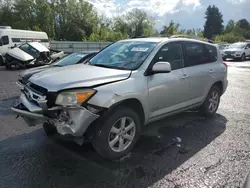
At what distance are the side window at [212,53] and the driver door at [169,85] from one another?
3.60 feet

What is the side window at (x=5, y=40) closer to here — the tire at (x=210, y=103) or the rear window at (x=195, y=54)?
the rear window at (x=195, y=54)

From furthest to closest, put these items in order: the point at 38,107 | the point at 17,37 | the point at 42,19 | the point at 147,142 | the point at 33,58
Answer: the point at 42,19
the point at 17,37
the point at 33,58
the point at 147,142
the point at 38,107

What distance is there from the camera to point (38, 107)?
3.26 meters

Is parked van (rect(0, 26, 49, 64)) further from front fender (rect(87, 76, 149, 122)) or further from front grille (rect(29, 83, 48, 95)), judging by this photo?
front fender (rect(87, 76, 149, 122))

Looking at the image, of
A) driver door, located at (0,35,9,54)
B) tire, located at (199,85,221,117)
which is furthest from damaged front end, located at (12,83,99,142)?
driver door, located at (0,35,9,54)

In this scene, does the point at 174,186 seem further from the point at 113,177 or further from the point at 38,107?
the point at 38,107

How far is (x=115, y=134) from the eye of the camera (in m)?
3.45

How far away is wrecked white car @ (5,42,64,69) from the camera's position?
1462cm

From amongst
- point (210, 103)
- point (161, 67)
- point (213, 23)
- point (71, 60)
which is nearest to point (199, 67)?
point (210, 103)

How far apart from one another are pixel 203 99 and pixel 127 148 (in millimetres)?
2252

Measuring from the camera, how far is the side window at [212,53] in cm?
530

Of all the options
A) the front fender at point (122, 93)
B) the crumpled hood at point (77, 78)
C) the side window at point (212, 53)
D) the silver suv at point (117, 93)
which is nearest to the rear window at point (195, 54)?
the silver suv at point (117, 93)

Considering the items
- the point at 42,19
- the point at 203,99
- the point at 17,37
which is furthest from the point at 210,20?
the point at 203,99

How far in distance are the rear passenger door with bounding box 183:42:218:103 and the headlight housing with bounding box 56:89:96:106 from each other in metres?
2.20
